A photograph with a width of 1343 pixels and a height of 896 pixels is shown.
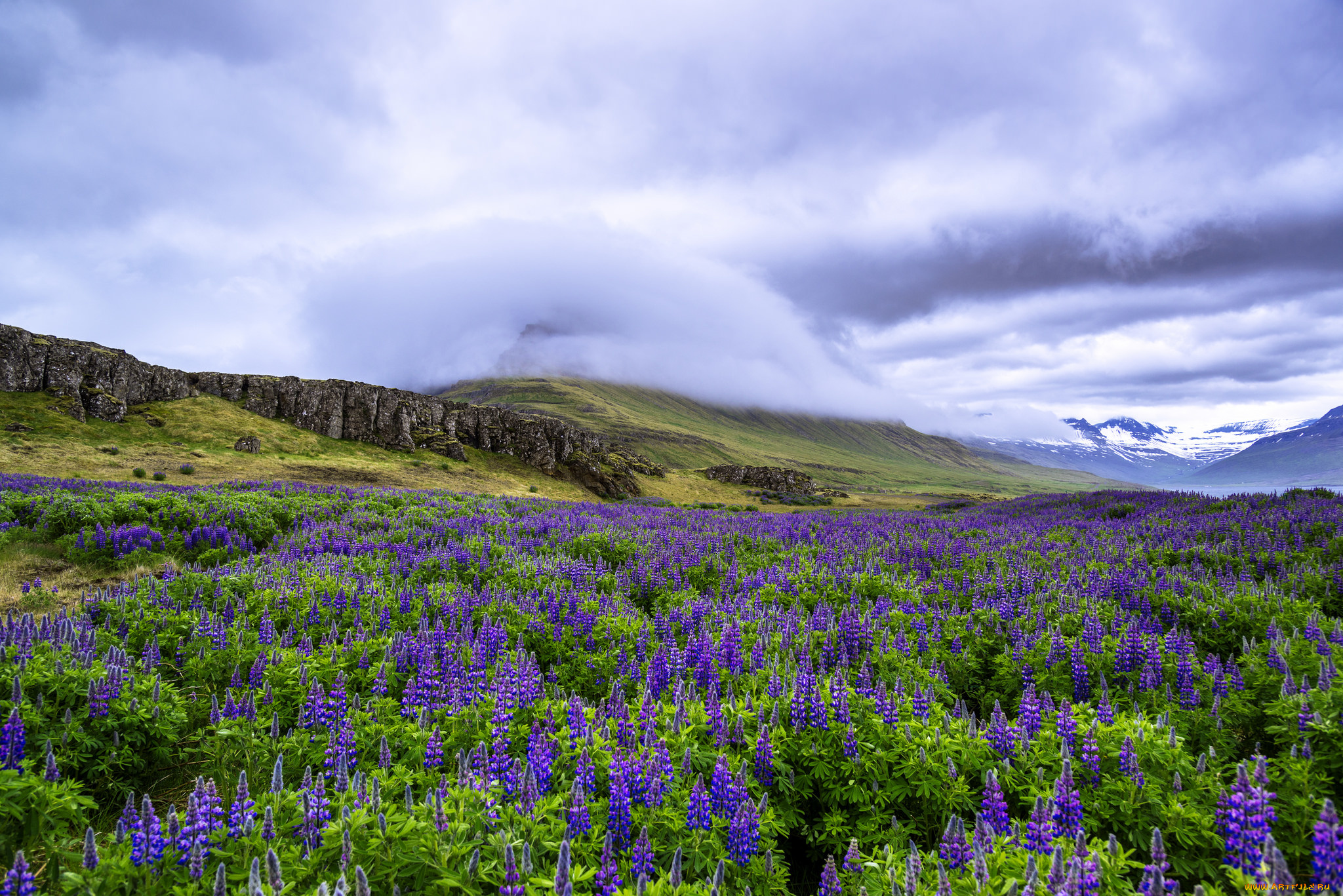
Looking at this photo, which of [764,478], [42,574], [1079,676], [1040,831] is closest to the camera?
[1040,831]

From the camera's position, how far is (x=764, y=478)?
71875 millimetres

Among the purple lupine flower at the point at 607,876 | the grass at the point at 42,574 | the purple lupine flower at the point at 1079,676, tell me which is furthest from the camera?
the grass at the point at 42,574

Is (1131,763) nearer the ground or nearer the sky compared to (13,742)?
nearer the sky

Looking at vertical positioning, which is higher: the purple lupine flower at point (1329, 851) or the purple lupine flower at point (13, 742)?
the purple lupine flower at point (1329, 851)

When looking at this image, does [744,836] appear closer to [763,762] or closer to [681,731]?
[763,762]

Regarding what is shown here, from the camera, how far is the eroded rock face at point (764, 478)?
7019 cm

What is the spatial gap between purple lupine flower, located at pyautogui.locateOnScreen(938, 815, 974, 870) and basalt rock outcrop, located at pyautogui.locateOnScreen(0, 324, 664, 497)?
4973 cm

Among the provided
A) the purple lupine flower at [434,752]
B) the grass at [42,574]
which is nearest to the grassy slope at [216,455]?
the grass at [42,574]

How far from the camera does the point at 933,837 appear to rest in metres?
4.46

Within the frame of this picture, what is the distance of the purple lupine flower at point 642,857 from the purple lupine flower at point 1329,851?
11.4 feet

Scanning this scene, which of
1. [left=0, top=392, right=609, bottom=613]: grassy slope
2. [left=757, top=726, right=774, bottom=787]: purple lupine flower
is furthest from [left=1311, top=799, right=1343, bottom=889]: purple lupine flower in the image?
[left=0, top=392, right=609, bottom=613]: grassy slope

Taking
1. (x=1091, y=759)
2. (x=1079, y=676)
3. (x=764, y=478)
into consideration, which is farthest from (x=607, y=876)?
(x=764, y=478)

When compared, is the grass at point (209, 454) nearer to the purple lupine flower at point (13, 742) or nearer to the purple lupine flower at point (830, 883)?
the purple lupine flower at point (13, 742)

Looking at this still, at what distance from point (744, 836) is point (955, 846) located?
131cm
